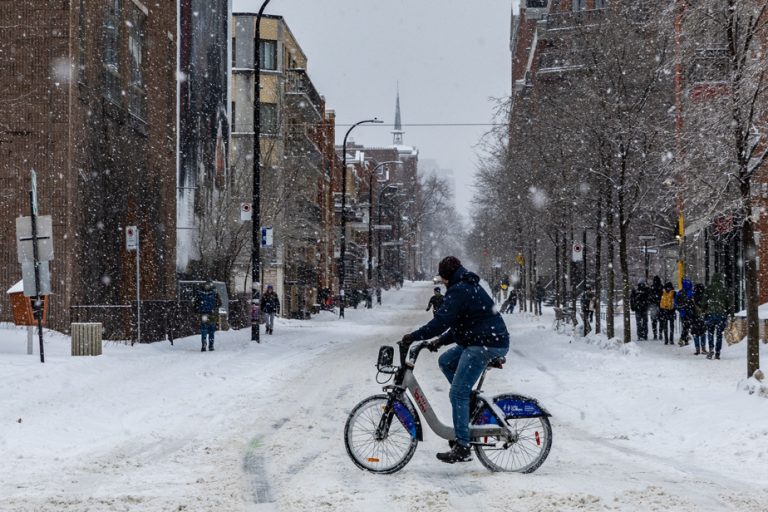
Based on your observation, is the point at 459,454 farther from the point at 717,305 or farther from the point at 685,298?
the point at 685,298

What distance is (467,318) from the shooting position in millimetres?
8141

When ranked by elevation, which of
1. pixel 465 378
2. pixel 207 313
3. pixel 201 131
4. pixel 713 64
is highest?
pixel 201 131

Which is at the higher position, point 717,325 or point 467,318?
point 467,318

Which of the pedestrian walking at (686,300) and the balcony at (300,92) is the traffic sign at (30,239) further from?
the balcony at (300,92)

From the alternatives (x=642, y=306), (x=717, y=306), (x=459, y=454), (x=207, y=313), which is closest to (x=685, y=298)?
(x=717, y=306)

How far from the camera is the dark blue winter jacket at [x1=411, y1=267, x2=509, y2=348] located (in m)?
8.02

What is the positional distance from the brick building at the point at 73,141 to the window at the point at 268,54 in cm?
2809

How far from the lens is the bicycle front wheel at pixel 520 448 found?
8367 millimetres

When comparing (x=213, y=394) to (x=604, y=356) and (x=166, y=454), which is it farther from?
(x=604, y=356)

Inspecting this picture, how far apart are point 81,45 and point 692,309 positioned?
16.6m

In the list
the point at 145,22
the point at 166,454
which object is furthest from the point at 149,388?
the point at 145,22

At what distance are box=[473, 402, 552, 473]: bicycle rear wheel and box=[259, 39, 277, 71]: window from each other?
49981mm

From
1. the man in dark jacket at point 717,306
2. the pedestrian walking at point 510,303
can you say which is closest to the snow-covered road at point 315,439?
the man in dark jacket at point 717,306

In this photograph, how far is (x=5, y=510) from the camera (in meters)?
6.95
